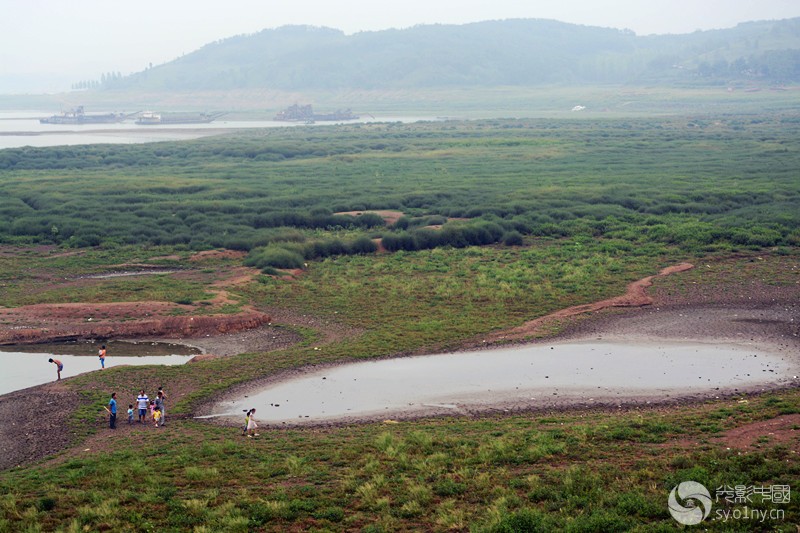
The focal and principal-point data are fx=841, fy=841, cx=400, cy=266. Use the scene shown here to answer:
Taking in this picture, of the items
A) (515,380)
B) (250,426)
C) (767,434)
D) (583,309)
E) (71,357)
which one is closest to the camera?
(767,434)

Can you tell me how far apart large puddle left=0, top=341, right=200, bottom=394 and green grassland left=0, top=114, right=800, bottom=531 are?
2535 millimetres

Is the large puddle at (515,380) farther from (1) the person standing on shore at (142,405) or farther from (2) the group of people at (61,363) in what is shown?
(2) the group of people at (61,363)

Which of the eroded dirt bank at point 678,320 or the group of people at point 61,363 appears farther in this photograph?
the group of people at point 61,363

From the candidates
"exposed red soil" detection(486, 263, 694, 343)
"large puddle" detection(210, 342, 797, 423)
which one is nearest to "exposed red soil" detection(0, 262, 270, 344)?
"large puddle" detection(210, 342, 797, 423)

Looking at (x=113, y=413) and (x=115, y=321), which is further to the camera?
(x=115, y=321)

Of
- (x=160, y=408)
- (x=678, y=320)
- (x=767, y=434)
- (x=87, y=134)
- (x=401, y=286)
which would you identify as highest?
(x=87, y=134)

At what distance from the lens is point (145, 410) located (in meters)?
24.3

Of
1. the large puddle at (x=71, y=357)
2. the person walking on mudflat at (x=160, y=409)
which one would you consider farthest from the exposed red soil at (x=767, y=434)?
the large puddle at (x=71, y=357)

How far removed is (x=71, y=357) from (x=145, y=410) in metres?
9.11

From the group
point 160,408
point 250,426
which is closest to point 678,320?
point 250,426

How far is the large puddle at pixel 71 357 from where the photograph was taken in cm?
2931

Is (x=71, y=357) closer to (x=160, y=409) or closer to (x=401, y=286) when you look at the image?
(x=160, y=409)

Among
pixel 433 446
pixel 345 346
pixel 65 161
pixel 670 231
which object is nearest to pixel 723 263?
pixel 670 231

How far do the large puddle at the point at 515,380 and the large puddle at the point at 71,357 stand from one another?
6.65 metres
